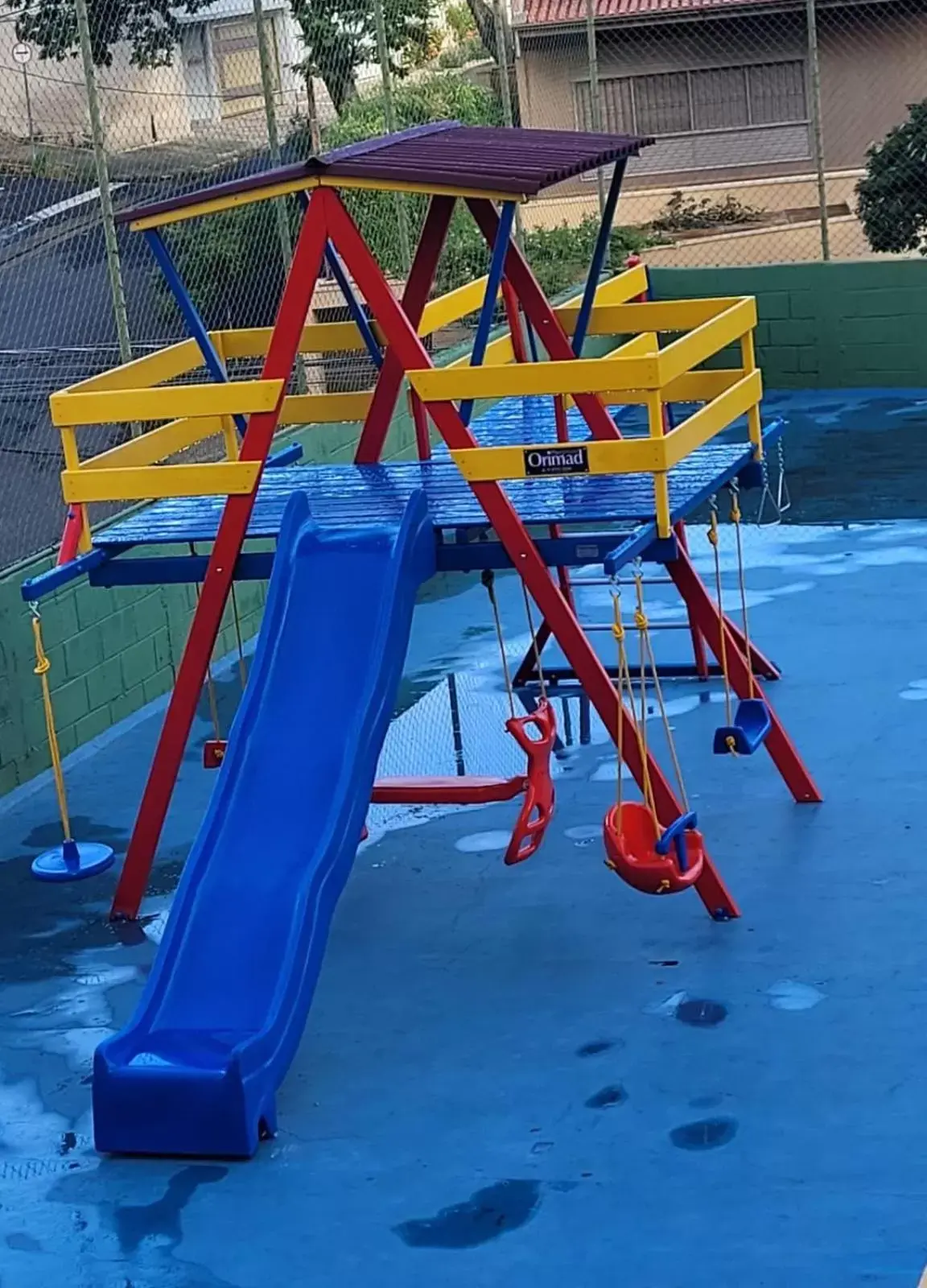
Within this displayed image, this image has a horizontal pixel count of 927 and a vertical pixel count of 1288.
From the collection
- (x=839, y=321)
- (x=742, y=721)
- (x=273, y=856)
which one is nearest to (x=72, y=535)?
(x=273, y=856)

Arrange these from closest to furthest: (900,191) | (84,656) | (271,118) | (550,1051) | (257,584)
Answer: (550,1051) → (84,656) → (257,584) → (271,118) → (900,191)

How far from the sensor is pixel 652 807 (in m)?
6.05

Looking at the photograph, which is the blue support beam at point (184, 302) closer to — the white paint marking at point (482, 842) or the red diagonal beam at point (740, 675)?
the red diagonal beam at point (740, 675)

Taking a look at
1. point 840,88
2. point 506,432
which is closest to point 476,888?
point 506,432

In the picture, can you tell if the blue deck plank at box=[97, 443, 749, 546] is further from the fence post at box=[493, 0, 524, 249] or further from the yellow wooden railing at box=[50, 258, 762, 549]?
the fence post at box=[493, 0, 524, 249]

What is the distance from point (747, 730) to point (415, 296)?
2.00m

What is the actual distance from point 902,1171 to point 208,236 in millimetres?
7524

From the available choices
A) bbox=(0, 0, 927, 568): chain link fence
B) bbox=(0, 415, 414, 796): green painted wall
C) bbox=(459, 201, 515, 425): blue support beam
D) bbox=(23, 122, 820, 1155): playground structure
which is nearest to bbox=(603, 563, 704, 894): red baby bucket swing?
bbox=(23, 122, 820, 1155): playground structure

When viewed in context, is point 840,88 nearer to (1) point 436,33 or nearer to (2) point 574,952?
(1) point 436,33

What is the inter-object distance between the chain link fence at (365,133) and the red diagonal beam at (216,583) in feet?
6.93

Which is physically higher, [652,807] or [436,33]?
[436,33]

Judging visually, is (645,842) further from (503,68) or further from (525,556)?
(503,68)

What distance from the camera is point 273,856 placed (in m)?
5.67

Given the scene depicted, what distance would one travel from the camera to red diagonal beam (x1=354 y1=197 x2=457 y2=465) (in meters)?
6.91
